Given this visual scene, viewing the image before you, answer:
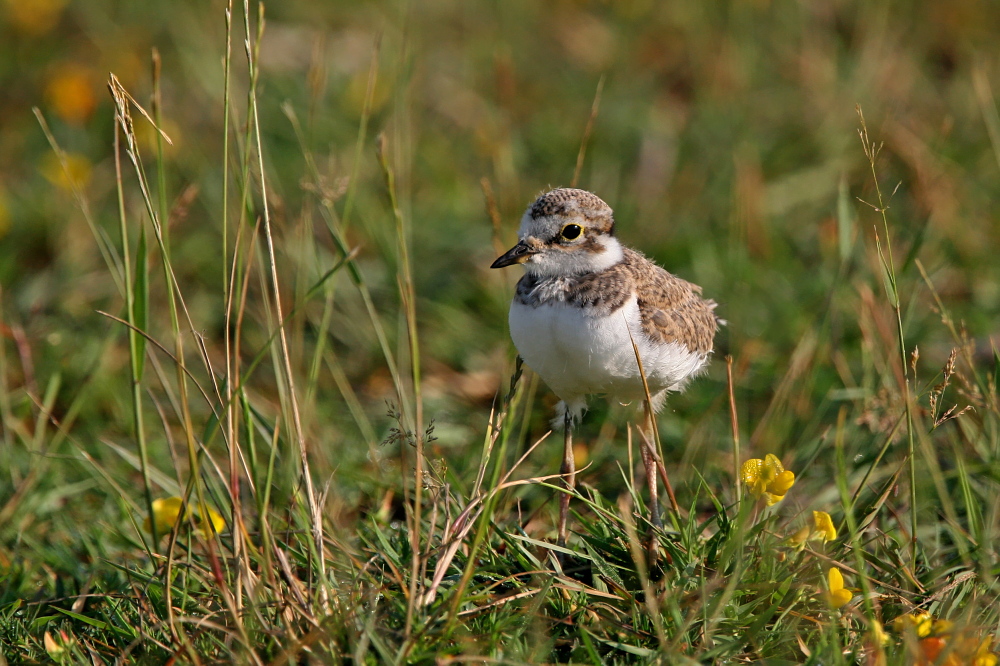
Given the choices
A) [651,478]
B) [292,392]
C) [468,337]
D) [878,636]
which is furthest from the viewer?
[468,337]

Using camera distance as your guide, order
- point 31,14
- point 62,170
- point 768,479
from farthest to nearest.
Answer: point 31,14
point 62,170
point 768,479

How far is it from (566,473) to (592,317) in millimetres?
478

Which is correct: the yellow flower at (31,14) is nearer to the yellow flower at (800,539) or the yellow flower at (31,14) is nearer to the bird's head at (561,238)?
the bird's head at (561,238)

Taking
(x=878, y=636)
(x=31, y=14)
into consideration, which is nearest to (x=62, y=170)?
(x=31, y=14)

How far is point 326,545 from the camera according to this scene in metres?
2.87

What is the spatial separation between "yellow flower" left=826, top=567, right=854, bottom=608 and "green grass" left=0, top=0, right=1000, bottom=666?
4 cm

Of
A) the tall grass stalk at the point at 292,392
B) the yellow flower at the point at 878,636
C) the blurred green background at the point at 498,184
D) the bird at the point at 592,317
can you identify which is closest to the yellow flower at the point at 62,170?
the blurred green background at the point at 498,184

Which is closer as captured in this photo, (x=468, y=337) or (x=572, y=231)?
(x=572, y=231)

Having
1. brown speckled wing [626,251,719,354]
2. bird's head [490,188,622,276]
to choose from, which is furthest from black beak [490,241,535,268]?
brown speckled wing [626,251,719,354]

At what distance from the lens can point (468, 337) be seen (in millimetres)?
4750

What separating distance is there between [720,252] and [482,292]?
49.3 inches

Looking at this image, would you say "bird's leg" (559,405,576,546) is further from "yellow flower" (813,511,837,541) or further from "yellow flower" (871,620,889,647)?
"yellow flower" (871,620,889,647)

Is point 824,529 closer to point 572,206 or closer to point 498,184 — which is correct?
point 572,206

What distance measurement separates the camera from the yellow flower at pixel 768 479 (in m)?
2.63
